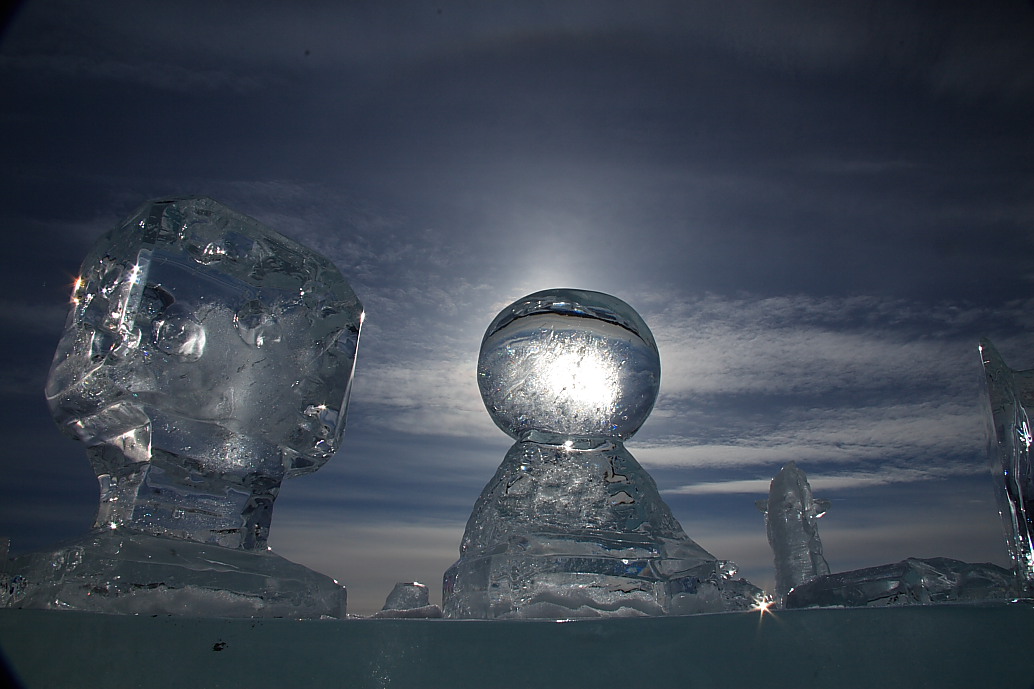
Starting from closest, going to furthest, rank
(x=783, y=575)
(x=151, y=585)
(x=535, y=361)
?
(x=151, y=585)
(x=535, y=361)
(x=783, y=575)

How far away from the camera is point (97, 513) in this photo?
8.77 feet

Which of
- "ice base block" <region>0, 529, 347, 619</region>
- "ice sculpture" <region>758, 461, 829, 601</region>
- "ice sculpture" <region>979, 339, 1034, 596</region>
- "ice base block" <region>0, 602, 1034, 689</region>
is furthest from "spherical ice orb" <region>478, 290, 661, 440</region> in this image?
"ice sculpture" <region>758, 461, 829, 601</region>

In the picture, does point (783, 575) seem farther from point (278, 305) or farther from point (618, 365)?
point (278, 305)

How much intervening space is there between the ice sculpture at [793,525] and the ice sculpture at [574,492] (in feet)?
10.5

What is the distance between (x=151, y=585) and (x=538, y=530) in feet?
5.30

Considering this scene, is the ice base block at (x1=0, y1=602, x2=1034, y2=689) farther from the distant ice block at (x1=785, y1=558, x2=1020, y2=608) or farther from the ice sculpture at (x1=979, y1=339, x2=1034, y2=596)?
the ice sculpture at (x1=979, y1=339, x2=1034, y2=596)

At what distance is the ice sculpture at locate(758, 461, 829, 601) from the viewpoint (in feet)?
20.5

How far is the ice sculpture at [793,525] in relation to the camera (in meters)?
6.25

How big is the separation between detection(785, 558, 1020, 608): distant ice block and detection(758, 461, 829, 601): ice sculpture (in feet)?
9.21

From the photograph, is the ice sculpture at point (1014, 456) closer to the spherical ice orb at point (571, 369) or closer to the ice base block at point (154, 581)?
the spherical ice orb at point (571, 369)

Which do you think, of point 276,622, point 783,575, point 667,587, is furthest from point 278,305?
point 783,575

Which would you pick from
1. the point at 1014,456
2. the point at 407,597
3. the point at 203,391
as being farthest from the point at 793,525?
the point at 203,391

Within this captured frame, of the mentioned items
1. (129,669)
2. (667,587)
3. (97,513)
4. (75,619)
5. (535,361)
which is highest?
(535,361)

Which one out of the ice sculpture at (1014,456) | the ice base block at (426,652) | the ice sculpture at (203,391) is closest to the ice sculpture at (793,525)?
the ice sculpture at (1014,456)
